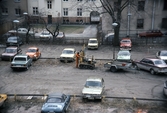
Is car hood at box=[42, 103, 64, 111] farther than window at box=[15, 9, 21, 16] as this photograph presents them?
No

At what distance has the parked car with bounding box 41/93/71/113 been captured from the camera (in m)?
16.9

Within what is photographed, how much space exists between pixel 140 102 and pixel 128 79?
5338 mm

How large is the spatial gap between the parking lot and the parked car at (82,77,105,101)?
0.55 m

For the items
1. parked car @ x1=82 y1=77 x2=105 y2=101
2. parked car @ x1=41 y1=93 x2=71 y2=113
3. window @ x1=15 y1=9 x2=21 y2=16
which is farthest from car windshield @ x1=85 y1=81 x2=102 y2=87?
window @ x1=15 y1=9 x2=21 y2=16

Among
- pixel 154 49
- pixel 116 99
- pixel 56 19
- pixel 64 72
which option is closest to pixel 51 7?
pixel 56 19

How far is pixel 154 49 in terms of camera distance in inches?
1452

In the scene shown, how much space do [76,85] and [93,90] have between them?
3.79 meters

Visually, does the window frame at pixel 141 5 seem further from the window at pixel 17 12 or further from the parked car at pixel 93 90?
the window at pixel 17 12

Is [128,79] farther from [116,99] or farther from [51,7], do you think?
[51,7]

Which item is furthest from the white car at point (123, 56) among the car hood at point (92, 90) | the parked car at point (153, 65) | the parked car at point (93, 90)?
the car hood at point (92, 90)

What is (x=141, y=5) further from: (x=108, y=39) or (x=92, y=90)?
(x=92, y=90)

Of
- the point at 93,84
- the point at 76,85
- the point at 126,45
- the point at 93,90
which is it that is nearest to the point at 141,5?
the point at 126,45

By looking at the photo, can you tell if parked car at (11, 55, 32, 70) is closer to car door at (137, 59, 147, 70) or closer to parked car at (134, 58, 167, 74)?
parked car at (134, 58, 167, 74)

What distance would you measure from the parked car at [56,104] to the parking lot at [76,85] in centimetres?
105
